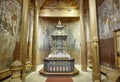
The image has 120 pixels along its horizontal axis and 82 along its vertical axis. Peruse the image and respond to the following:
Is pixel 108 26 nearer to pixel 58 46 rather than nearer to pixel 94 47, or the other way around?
pixel 94 47

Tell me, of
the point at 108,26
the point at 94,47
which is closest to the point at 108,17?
the point at 108,26

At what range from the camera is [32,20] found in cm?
965

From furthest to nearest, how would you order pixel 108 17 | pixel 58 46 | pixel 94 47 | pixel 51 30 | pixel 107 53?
pixel 51 30, pixel 58 46, pixel 107 53, pixel 108 17, pixel 94 47

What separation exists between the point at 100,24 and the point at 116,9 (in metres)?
1.90

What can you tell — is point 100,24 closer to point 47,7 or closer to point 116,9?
point 116,9

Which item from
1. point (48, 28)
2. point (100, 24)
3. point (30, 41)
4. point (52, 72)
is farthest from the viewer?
point (48, 28)

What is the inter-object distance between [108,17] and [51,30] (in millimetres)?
8575

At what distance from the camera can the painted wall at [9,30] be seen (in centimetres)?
516

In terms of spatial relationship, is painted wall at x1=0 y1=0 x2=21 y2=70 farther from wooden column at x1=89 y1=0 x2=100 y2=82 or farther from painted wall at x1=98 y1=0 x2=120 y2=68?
painted wall at x1=98 y1=0 x2=120 y2=68

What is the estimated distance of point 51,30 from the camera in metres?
13.9

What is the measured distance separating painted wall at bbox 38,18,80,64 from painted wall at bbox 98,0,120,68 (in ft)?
20.3

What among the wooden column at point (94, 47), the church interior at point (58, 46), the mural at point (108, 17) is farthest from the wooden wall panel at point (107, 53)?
the wooden column at point (94, 47)

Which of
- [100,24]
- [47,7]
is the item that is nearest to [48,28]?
[47,7]

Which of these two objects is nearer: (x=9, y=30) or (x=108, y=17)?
(x=9, y=30)
